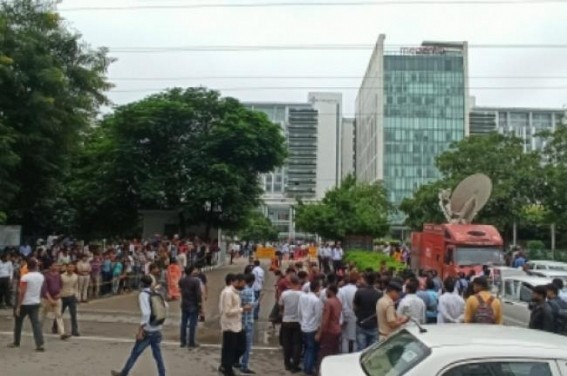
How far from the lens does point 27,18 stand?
85.0ft

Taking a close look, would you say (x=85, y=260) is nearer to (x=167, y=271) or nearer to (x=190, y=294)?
(x=167, y=271)

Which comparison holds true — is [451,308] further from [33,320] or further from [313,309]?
[33,320]

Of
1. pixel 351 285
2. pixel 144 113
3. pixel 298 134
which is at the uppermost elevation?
pixel 298 134

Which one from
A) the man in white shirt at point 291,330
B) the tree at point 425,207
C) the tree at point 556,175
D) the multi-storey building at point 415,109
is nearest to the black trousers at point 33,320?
the man in white shirt at point 291,330

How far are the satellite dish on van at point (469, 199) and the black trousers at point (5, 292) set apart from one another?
17313 mm

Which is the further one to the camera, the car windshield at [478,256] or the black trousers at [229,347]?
the car windshield at [478,256]

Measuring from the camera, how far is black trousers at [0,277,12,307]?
59.7 feet

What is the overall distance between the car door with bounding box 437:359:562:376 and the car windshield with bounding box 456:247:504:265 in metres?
20.1

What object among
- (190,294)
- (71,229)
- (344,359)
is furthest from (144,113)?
(344,359)

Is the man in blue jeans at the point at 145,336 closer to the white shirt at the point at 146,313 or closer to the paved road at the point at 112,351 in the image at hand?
the white shirt at the point at 146,313

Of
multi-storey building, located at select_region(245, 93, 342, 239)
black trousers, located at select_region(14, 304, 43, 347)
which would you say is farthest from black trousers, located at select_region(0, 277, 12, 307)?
multi-storey building, located at select_region(245, 93, 342, 239)

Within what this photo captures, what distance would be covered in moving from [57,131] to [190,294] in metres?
14.8

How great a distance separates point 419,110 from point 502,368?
115 m

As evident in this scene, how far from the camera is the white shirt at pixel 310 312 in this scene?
420 inches
